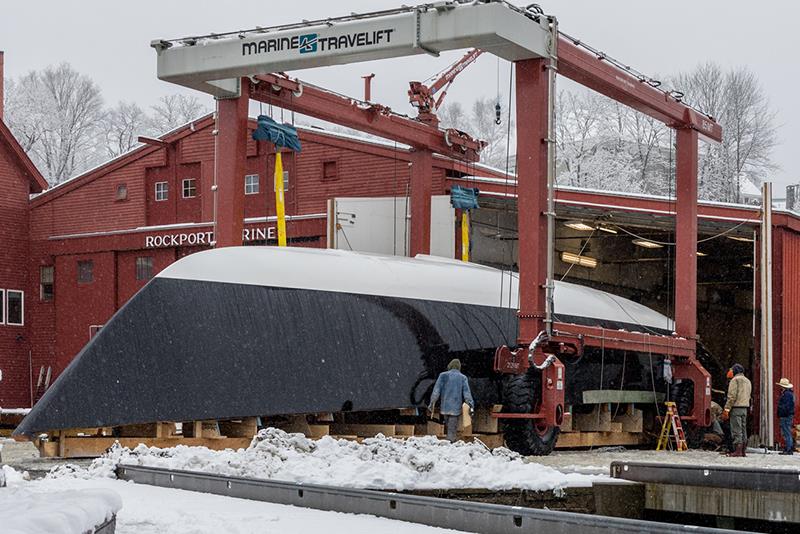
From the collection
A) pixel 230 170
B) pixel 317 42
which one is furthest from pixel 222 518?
pixel 230 170

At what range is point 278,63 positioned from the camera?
1934 centimetres

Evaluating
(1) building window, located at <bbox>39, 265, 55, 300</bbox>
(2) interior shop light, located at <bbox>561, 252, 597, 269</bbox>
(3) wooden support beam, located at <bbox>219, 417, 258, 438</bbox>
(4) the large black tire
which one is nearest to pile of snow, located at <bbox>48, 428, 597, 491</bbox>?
(3) wooden support beam, located at <bbox>219, 417, 258, 438</bbox>

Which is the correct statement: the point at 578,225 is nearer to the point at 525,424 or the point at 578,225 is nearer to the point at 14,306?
the point at 525,424

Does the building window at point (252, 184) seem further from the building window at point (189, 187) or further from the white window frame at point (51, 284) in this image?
the white window frame at point (51, 284)

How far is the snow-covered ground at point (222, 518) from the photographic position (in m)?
8.87

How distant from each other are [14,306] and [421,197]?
1527 cm

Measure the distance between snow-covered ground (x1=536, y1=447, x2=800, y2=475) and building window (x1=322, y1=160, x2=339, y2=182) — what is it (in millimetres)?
13087

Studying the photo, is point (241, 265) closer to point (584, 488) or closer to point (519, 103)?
point (519, 103)

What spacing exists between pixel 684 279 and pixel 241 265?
36.4 feet

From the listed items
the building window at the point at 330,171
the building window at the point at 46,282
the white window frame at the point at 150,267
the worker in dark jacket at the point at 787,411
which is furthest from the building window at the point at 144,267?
the worker in dark jacket at the point at 787,411

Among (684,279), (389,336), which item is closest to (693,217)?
(684,279)

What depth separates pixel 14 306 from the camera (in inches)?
1427

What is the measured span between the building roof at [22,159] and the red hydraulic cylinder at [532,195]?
20.9m

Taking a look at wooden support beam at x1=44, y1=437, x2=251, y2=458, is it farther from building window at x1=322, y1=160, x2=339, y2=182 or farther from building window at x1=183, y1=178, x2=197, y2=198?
building window at x1=183, y1=178, x2=197, y2=198
